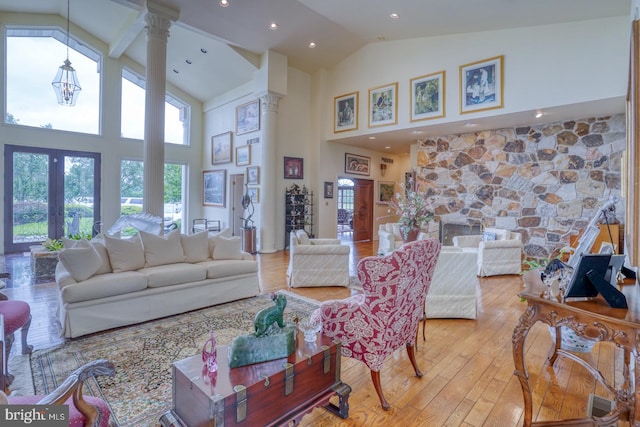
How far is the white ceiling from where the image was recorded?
495 centimetres

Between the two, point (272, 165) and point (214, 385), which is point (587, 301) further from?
point (272, 165)

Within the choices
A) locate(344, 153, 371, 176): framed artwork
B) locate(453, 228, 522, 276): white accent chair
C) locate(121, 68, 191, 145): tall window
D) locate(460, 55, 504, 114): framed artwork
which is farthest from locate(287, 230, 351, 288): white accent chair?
locate(121, 68, 191, 145): tall window

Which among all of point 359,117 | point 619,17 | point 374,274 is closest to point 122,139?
point 359,117

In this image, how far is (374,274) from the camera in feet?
6.34

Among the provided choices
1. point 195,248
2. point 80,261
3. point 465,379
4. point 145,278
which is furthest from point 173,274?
point 465,379

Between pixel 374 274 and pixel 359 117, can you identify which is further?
pixel 359 117

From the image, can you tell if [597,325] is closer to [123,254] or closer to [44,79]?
[123,254]

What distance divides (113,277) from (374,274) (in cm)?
277

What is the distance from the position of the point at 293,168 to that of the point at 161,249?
16.3 feet

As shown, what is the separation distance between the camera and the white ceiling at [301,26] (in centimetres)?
495

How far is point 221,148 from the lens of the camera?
9234mm

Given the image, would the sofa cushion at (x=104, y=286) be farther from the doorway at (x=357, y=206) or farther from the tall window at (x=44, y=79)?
the doorway at (x=357, y=206)

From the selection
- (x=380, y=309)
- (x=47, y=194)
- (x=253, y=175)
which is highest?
(x=253, y=175)

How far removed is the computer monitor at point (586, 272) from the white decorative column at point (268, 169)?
21.8 feet
